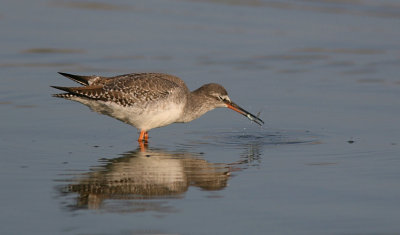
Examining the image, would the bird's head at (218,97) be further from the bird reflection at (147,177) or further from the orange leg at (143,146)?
the bird reflection at (147,177)

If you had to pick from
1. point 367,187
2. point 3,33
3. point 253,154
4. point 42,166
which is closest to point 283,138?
point 253,154

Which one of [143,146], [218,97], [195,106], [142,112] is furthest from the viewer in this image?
[218,97]

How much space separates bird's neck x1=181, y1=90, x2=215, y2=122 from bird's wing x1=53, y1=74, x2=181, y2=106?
383 millimetres

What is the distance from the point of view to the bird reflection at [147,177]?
874 cm

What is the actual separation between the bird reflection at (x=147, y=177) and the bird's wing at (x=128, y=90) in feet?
3.54

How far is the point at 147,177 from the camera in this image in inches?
375

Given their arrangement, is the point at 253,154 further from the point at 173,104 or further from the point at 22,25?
the point at 22,25

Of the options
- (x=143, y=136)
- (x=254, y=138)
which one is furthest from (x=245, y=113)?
(x=143, y=136)

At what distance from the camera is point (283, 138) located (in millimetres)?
11609

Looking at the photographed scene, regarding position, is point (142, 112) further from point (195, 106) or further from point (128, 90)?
point (195, 106)

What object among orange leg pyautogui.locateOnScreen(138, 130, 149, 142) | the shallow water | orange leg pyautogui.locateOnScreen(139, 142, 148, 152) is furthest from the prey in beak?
orange leg pyautogui.locateOnScreen(139, 142, 148, 152)

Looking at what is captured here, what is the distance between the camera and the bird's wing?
11508 millimetres

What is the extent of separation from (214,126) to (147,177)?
3206 mm

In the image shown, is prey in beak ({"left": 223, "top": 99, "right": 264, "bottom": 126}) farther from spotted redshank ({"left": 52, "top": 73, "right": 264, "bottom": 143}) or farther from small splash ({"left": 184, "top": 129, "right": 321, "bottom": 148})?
small splash ({"left": 184, "top": 129, "right": 321, "bottom": 148})
